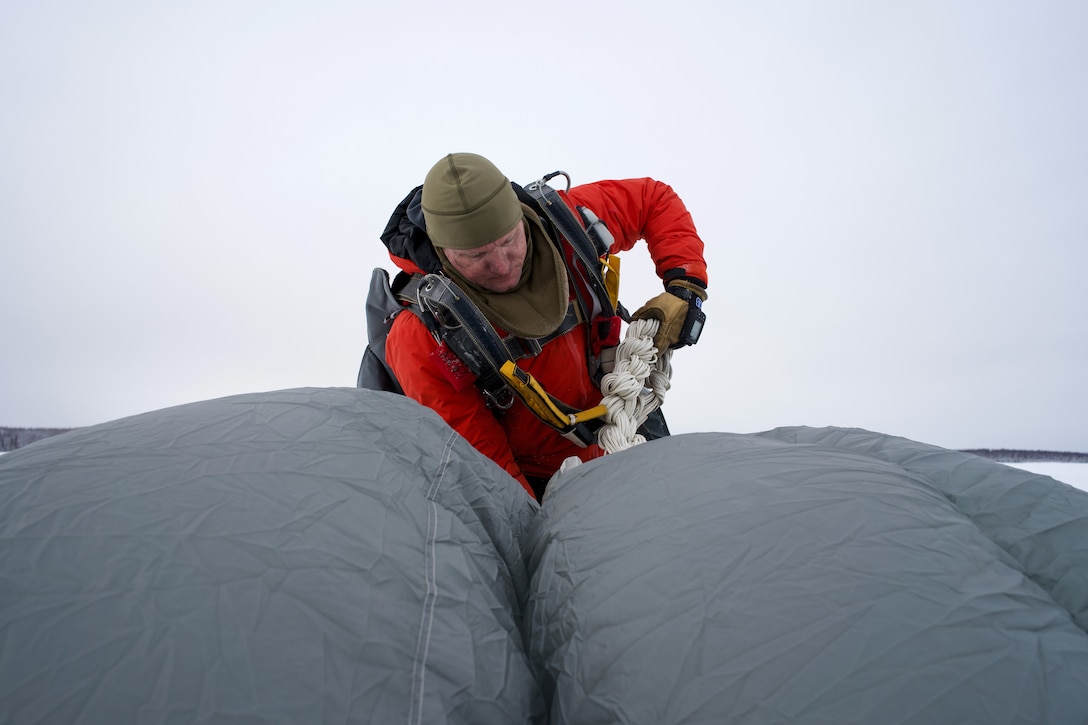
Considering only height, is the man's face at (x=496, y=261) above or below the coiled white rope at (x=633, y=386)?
above

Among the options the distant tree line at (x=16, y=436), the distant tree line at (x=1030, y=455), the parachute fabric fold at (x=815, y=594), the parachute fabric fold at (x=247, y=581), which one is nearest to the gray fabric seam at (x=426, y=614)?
the parachute fabric fold at (x=247, y=581)

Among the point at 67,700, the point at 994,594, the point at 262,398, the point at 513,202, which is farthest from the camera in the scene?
the point at 513,202

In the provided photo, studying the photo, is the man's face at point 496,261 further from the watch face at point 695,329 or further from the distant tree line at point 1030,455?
the distant tree line at point 1030,455

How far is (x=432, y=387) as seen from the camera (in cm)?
159

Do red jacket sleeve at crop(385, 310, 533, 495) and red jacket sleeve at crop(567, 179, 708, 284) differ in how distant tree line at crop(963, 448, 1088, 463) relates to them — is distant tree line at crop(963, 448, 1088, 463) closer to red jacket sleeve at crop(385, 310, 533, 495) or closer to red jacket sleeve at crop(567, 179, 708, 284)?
red jacket sleeve at crop(567, 179, 708, 284)

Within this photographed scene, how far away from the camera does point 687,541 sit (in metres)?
0.60

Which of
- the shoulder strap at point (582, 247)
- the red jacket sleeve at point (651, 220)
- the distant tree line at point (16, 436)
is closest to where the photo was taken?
the shoulder strap at point (582, 247)

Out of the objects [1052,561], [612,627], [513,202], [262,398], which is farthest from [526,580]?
[513,202]

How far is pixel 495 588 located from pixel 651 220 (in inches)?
58.0

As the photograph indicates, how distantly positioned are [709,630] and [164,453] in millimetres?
519

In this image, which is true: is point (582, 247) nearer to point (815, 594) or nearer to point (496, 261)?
point (496, 261)

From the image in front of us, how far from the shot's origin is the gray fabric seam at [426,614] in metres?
0.49

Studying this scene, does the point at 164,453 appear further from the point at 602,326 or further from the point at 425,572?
the point at 602,326

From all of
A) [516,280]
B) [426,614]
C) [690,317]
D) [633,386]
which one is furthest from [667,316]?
[426,614]
